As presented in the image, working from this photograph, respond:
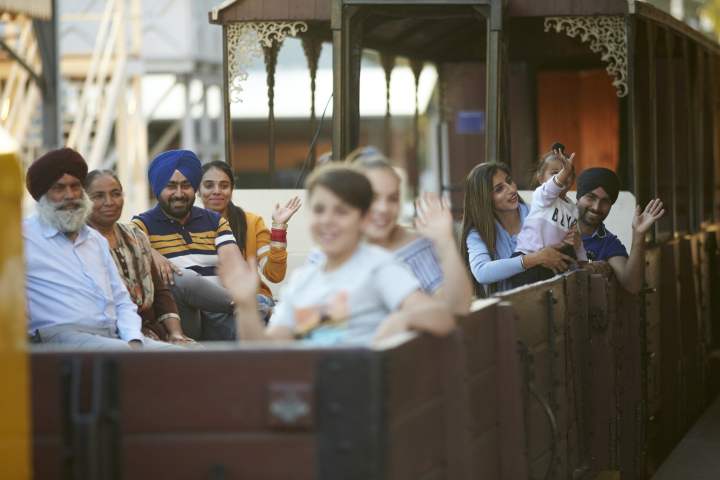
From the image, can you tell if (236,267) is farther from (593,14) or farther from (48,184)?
(593,14)

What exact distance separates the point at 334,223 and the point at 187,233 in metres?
3.58

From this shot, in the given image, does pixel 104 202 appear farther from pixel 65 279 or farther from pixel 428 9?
pixel 428 9

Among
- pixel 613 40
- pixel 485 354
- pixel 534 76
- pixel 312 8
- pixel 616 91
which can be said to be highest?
pixel 312 8

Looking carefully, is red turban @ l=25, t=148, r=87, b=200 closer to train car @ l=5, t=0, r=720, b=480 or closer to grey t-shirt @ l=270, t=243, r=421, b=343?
train car @ l=5, t=0, r=720, b=480

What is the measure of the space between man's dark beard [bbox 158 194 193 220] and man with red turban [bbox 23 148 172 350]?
→ 4.44ft


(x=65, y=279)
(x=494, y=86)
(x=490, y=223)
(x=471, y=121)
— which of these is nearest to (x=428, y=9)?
(x=494, y=86)

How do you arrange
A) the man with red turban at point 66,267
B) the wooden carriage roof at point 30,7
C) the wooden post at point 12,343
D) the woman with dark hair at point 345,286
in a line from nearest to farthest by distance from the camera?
the wooden post at point 12,343, the woman with dark hair at point 345,286, the man with red turban at point 66,267, the wooden carriage roof at point 30,7

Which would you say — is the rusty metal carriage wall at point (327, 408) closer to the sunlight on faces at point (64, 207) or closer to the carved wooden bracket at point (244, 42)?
the sunlight on faces at point (64, 207)

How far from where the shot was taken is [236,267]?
15.0 ft

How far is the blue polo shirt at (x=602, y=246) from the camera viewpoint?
28.7 feet

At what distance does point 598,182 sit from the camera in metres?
8.73

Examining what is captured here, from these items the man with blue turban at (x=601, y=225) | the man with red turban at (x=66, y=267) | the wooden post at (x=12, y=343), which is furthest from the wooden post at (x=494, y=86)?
the wooden post at (x=12, y=343)

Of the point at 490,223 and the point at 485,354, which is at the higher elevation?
the point at 490,223

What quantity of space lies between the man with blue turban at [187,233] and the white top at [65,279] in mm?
1325
